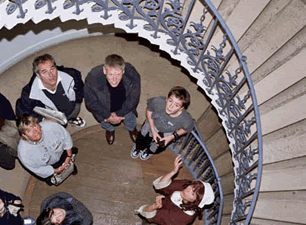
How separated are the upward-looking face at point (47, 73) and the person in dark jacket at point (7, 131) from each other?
805 mm

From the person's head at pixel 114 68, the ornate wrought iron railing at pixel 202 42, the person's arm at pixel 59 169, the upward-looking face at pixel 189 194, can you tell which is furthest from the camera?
the person's arm at pixel 59 169

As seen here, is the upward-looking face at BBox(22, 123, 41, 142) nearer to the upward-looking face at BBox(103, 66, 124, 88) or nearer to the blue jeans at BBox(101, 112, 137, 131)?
the upward-looking face at BBox(103, 66, 124, 88)

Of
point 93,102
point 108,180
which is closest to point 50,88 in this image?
point 93,102

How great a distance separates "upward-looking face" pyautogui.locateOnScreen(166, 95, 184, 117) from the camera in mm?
5453

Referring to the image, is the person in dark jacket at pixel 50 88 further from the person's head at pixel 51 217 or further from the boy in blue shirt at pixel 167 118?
the person's head at pixel 51 217

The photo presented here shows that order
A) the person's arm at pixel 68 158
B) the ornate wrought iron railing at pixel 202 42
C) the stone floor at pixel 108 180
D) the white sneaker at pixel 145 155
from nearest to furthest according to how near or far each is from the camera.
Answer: the ornate wrought iron railing at pixel 202 42 < the person's arm at pixel 68 158 < the stone floor at pixel 108 180 < the white sneaker at pixel 145 155

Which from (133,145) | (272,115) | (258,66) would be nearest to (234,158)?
(272,115)

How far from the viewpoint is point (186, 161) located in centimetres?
754

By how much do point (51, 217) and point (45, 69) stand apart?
213 cm

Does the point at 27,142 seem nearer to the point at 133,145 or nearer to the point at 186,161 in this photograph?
the point at 133,145

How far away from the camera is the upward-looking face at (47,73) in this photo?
212 inches

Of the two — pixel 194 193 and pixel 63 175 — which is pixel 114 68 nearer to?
pixel 194 193

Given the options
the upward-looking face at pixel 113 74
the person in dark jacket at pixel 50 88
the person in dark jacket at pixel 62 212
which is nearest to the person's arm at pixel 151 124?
the upward-looking face at pixel 113 74

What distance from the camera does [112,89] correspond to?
5828 millimetres
